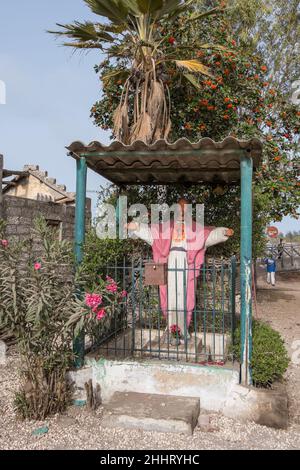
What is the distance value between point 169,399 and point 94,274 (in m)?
1.57

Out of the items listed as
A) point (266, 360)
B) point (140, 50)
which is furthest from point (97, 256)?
point (140, 50)

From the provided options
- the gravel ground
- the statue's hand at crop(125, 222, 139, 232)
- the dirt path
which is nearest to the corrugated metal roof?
the statue's hand at crop(125, 222, 139, 232)

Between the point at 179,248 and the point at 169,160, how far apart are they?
136 cm

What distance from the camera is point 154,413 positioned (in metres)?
3.95

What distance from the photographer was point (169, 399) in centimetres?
427

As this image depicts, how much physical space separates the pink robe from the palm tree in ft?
7.55

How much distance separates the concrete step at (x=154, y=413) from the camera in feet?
12.6

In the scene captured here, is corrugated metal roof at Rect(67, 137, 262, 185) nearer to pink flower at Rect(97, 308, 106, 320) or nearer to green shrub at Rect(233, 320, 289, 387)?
pink flower at Rect(97, 308, 106, 320)

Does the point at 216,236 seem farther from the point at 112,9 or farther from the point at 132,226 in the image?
the point at 112,9

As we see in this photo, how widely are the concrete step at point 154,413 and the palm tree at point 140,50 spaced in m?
4.71

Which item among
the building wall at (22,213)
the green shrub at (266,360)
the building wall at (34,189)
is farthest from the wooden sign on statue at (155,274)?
the building wall at (34,189)

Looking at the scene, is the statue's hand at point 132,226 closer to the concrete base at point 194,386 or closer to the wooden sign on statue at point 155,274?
the wooden sign on statue at point 155,274

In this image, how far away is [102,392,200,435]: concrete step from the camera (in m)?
3.84
